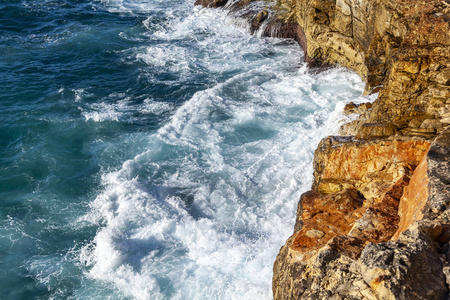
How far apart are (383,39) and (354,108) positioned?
280cm

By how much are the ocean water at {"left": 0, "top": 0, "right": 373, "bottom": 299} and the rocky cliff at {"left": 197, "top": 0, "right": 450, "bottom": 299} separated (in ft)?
9.16

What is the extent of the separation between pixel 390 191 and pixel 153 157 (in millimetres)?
9734

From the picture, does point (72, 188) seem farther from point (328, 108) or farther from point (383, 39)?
point (383, 39)

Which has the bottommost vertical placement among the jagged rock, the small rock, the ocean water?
the ocean water

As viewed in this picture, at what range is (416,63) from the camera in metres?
9.99

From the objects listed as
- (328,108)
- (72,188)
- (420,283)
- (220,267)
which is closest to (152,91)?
(72,188)

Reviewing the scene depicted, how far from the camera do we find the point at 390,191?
8.30 meters

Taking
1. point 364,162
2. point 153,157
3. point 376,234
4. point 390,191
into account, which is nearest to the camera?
point 376,234

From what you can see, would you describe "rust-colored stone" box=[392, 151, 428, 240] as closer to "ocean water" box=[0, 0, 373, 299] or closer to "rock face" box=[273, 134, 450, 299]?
"rock face" box=[273, 134, 450, 299]

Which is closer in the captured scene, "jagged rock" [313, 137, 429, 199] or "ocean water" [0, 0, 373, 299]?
"jagged rock" [313, 137, 429, 199]

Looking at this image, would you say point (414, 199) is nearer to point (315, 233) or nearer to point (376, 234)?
point (376, 234)

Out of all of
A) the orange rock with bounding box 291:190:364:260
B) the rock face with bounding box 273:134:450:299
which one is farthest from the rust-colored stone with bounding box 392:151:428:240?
the orange rock with bounding box 291:190:364:260

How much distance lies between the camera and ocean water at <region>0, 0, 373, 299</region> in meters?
11.1

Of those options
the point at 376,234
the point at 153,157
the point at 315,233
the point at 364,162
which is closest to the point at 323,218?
the point at 315,233
